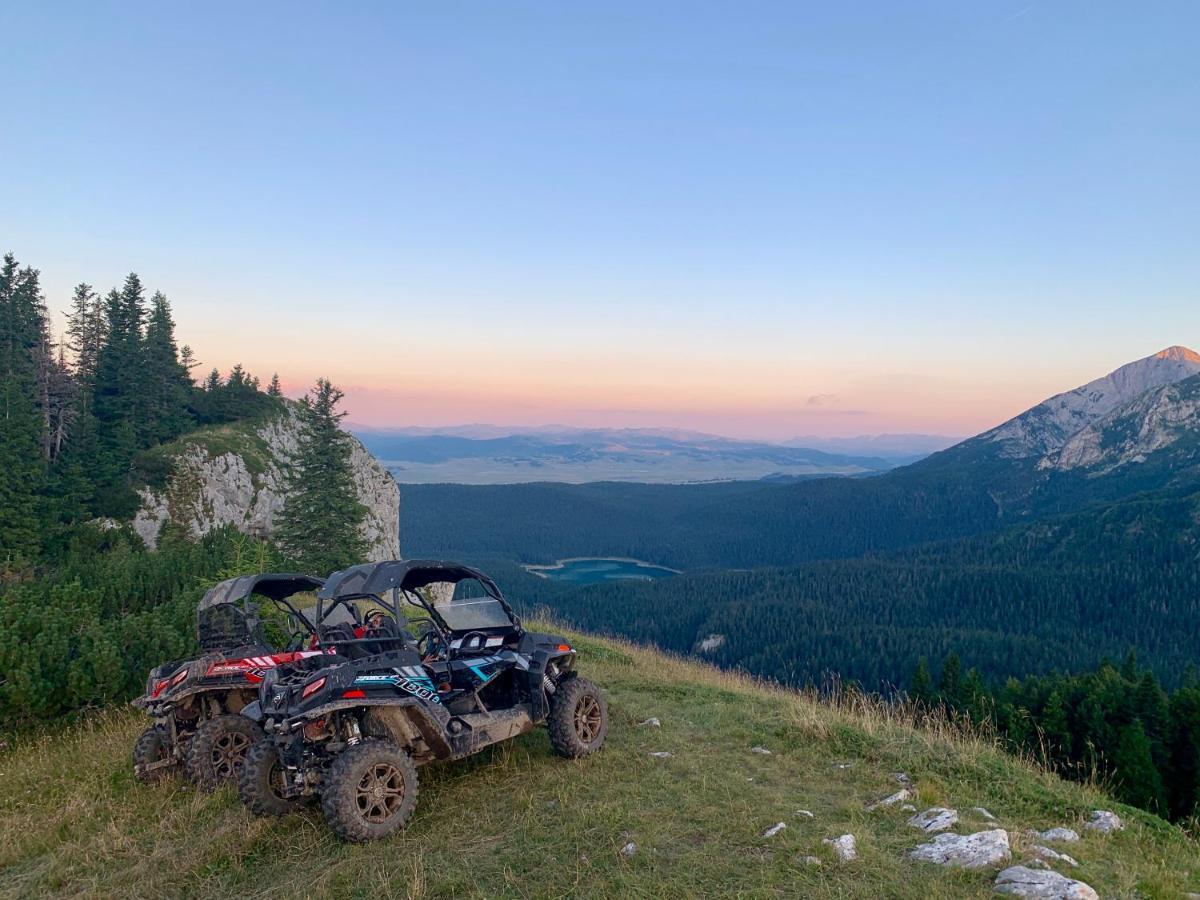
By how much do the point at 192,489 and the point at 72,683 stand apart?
86.4 ft

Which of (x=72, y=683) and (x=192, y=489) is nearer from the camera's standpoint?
(x=72, y=683)

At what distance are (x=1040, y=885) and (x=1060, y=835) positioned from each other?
152 cm

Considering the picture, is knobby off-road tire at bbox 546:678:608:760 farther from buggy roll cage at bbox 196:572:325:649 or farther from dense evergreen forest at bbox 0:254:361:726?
dense evergreen forest at bbox 0:254:361:726

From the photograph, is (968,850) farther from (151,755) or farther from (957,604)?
(957,604)

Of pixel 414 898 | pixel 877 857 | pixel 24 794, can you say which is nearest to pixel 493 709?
pixel 414 898

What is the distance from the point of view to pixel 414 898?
18.1 feet

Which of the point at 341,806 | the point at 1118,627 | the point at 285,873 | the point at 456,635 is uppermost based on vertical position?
the point at 456,635

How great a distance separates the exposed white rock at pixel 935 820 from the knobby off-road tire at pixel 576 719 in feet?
13.0

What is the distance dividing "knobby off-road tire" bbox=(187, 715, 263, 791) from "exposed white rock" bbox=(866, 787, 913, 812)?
7184 mm

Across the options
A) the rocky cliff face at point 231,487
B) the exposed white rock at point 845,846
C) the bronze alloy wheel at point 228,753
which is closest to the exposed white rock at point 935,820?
the exposed white rock at point 845,846

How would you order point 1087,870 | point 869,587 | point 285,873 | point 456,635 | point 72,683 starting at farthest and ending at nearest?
1. point 869,587
2. point 72,683
3. point 456,635
4. point 285,873
5. point 1087,870

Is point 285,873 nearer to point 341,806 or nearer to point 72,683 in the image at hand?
point 341,806

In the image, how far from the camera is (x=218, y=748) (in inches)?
345

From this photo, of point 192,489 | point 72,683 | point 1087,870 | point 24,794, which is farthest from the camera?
point 192,489
